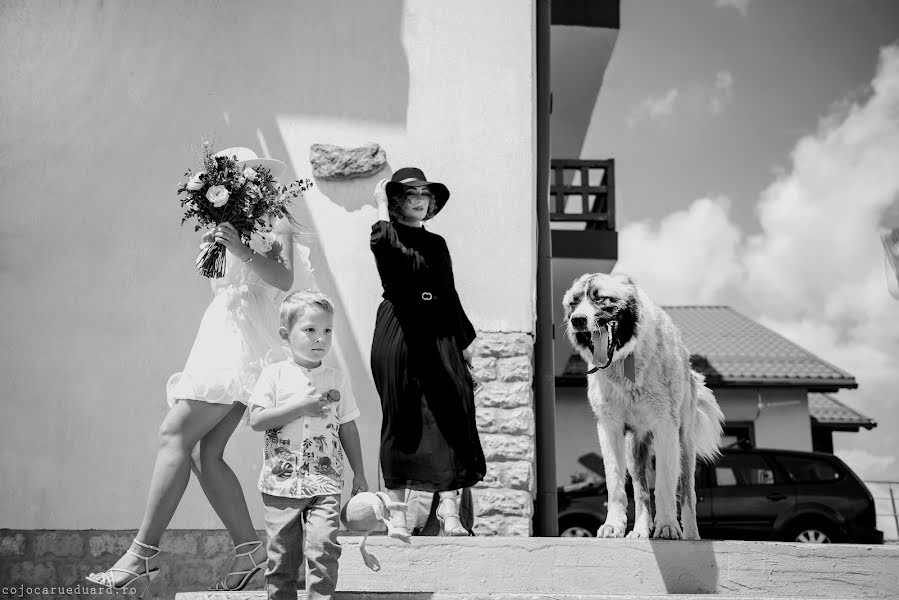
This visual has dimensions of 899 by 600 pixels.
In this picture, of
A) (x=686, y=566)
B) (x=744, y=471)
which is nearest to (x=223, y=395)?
(x=686, y=566)

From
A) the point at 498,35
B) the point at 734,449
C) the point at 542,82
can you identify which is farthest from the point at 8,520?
the point at 734,449

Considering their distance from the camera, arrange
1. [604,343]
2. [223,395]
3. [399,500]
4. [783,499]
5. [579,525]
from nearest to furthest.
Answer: [223,395], [399,500], [604,343], [783,499], [579,525]

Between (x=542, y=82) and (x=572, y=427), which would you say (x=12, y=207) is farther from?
(x=572, y=427)

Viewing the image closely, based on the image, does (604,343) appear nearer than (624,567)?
No

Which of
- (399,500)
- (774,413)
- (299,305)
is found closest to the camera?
(299,305)

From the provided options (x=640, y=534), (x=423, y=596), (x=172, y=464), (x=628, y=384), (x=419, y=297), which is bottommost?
(x=423, y=596)

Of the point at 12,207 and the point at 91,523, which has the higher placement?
the point at 12,207

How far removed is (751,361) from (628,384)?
544 inches

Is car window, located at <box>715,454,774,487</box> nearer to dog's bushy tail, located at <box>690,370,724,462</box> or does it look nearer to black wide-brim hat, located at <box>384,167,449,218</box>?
dog's bushy tail, located at <box>690,370,724,462</box>

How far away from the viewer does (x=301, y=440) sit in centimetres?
303

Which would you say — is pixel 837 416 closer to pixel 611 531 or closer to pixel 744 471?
pixel 744 471

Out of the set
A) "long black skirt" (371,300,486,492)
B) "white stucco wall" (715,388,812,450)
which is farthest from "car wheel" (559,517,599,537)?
"long black skirt" (371,300,486,492)

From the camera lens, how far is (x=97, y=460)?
17.2 feet

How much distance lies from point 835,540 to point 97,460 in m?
7.92
